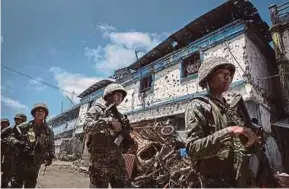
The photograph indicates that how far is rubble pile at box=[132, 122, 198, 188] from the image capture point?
7320mm

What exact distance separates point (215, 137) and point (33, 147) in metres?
4.15

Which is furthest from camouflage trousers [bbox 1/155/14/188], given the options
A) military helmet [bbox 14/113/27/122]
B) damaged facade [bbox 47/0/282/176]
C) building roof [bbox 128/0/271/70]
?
building roof [bbox 128/0/271/70]

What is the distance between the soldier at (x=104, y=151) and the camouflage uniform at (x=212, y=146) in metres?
1.67

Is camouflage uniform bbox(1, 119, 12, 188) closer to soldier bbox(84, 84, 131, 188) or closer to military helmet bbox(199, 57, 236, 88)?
soldier bbox(84, 84, 131, 188)

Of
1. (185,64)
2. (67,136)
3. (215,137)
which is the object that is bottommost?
(215,137)

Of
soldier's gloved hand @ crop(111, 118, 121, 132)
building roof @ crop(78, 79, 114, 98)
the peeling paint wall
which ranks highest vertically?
building roof @ crop(78, 79, 114, 98)

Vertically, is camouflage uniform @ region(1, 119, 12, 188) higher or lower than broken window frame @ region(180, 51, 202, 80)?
lower

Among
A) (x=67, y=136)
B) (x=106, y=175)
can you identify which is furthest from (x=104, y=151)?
(x=67, y=136)

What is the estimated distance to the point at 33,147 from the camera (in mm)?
4488

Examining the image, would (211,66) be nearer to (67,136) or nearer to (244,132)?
(244,132)

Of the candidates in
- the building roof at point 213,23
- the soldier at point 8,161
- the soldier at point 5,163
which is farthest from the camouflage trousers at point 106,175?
the building roof at point 213,23

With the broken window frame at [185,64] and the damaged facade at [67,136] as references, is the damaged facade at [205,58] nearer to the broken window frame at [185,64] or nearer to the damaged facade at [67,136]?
the broken window frame at [185,64]

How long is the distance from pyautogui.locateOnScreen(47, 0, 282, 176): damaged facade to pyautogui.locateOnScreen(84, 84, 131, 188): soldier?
641 cm

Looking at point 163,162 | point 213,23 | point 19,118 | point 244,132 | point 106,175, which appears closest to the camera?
point 244,132
